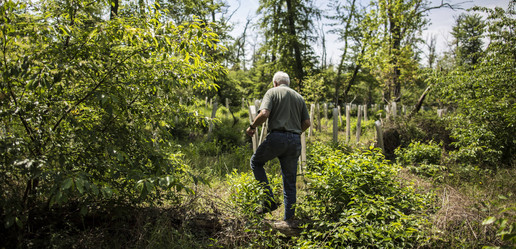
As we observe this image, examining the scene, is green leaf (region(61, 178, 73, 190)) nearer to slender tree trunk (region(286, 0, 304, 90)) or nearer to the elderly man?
the elderly man

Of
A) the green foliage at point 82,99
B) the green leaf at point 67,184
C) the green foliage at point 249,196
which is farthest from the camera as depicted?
→ the green foliage at point 249,196

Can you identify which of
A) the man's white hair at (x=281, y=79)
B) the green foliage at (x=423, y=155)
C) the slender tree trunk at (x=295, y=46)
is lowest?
the green foliage at (x=423, y=155)

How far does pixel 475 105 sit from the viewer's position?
6.43m

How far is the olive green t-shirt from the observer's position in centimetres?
346

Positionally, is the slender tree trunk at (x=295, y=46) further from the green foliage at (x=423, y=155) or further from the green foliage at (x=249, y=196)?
the green foliage at (x=249, y=196)

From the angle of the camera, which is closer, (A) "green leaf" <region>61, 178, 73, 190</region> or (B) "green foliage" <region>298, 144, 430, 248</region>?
(A) "green leaf" <region>61, 178, 73, 190</region>

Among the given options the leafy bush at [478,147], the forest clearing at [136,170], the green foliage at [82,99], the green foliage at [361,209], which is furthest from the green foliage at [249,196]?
the leafy bush at [478,147]

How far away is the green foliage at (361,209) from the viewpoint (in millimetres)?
2775

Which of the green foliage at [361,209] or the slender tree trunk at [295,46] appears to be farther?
the slender tree trunk at [295,46]

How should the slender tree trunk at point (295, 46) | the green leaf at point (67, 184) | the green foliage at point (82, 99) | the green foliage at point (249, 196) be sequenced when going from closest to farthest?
the green leaf at point (67, 184) → the green foliage at point (82, 99) → the green foliage at point (249, 196) → the slender tree trunk at point (295, 46)

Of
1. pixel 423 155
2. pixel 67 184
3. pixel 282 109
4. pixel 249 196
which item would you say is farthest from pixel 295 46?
pixel 67 184

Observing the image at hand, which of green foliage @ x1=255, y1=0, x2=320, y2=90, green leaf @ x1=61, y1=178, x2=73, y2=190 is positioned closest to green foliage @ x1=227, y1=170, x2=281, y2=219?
green leaf @ x1=61, y1=178, x2=73, y2=190

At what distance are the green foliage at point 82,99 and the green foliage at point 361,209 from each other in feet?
5.77

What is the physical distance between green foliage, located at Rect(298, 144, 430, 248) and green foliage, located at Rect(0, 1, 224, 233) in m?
1.76
